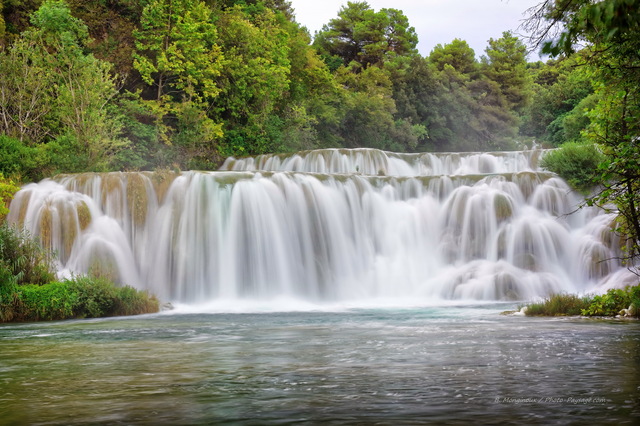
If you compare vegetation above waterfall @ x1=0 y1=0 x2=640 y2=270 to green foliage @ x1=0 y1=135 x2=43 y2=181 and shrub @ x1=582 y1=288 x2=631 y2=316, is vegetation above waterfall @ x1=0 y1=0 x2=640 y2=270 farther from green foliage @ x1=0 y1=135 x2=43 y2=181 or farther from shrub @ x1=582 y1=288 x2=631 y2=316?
shrub @ x1=582 y1=288 x2=631 y2=316

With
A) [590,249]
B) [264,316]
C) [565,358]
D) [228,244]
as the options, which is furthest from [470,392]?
[590,249]

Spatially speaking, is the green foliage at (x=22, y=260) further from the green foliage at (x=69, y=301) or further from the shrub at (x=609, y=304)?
the shrub at (x=609, y=304)

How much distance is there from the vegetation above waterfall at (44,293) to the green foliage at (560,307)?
9.64 m

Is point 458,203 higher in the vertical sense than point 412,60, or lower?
lower

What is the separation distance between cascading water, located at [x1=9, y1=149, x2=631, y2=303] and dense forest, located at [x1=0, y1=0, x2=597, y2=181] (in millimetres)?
4437

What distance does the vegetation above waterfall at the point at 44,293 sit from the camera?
1650 centimetres

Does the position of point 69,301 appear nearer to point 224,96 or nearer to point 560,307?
point 560,307

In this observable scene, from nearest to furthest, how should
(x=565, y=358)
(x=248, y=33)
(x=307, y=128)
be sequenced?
(x=565, y=358), (x=248, y=33), (x=307, y=128)

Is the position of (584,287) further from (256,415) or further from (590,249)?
(256,415)

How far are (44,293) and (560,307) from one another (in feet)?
37.7

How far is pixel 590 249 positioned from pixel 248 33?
21.1 meters

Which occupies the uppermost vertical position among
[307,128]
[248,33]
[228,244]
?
[248,33]

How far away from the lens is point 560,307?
15445 millimetres

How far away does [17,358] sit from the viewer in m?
9.64
